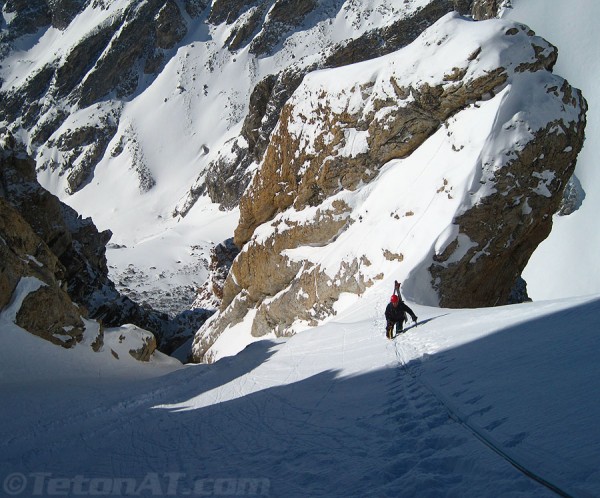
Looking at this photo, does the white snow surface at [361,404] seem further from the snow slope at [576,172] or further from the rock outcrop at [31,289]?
the snow slope at [576,172]

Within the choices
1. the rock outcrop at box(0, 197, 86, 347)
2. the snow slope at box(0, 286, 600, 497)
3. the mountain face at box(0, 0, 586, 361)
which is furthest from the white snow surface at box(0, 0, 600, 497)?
the rock outcrop at box(0, 197, 86, 347)

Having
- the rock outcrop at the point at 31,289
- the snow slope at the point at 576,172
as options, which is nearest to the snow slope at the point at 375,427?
the rock outcrop at the point at 31,289

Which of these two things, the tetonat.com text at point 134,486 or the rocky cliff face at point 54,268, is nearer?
the tetonat.com text at point 134,486

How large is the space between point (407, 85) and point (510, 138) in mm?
4767

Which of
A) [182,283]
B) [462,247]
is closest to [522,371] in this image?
[462,247]

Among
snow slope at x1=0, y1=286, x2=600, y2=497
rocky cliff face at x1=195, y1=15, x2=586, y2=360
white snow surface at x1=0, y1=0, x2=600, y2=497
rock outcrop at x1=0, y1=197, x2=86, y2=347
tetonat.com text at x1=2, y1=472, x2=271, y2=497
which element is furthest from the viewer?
rock outcrop at x1=0, y1=197, x2=86, y2=347

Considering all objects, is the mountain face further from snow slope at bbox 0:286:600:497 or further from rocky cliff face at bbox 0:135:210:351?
snow slope at bbox 0:286:600:497

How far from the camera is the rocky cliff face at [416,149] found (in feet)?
45.2

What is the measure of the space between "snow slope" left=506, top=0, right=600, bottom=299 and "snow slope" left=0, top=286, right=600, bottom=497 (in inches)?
1134

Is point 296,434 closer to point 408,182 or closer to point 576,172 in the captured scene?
point 408,182

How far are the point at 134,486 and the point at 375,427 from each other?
2.64m

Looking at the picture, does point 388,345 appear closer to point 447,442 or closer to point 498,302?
point 447,442

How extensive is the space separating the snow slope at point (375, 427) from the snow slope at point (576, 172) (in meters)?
28.8

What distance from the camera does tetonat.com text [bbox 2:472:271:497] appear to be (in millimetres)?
4016
